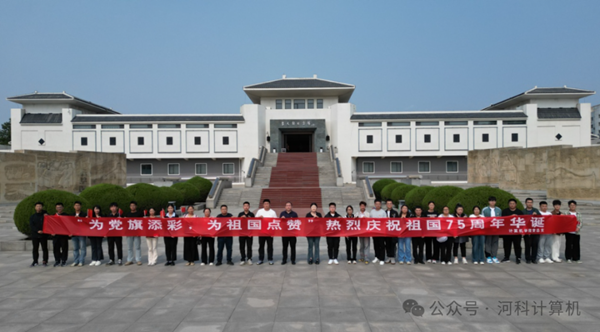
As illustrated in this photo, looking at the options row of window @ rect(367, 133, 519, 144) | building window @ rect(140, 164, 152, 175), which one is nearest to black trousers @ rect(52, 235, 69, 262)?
row of window @ rect(367, 133, 519, 144)

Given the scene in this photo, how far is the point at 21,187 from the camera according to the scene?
2145 centimetres

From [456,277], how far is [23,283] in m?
8.26

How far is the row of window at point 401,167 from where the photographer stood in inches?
1598

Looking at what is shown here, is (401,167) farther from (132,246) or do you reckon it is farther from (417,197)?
(132,246)

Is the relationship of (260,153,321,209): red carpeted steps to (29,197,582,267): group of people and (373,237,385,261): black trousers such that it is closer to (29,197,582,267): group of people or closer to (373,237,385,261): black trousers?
(29,197,582,267): group of people

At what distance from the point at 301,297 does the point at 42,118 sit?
41.7 metres

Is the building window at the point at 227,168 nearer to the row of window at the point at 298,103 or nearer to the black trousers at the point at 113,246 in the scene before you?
the row of window at the point at 298,103

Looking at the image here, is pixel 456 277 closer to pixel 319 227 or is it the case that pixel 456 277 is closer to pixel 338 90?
pixel 319 227

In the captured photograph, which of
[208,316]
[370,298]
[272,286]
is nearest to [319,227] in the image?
[272,286]

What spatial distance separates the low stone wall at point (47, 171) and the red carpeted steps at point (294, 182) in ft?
34.1

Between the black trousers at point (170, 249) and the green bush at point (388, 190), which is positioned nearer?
the black trousers at point (170, 249)

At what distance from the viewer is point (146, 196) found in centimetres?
1870

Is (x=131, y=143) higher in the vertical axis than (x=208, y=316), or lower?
higher

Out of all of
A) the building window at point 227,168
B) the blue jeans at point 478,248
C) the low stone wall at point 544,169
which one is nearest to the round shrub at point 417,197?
the low stone wall at point 544,169
